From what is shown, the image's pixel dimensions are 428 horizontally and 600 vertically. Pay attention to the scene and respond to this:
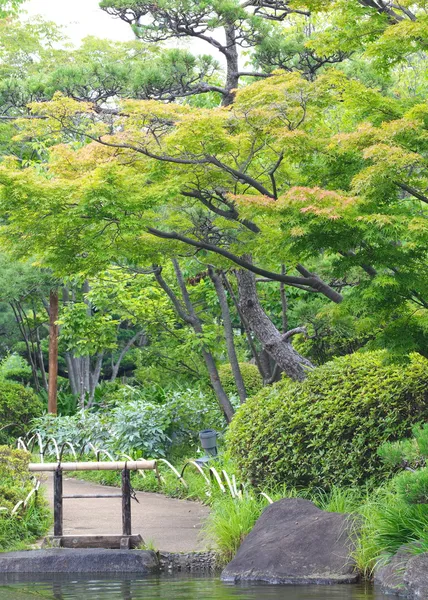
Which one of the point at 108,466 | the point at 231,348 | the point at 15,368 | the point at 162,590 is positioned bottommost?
the point at 162,590

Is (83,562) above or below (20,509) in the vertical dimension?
below

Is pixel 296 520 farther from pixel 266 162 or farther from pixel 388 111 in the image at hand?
pixel 266 162

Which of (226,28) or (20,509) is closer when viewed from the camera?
(20,509)

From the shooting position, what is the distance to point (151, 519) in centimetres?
972

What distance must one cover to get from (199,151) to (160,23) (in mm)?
3689

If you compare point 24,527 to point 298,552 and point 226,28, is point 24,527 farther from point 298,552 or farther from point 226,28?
point 226,28

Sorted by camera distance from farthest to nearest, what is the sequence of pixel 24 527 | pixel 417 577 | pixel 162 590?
pixel 24 527 < pixel 162 590 < pixel 417 577

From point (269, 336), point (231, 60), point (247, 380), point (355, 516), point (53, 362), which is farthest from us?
point (53, 362)

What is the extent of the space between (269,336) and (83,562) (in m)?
4.77

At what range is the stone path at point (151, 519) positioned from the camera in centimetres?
862

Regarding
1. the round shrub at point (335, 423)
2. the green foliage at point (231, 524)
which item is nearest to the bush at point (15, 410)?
the round shrub at point (335, 423)

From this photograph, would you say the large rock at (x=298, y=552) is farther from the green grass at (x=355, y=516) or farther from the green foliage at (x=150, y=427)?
the green foliage at (x=150, y=427)

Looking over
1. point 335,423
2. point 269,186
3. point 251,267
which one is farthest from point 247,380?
point 335,423

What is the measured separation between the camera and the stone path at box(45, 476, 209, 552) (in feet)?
28.3
